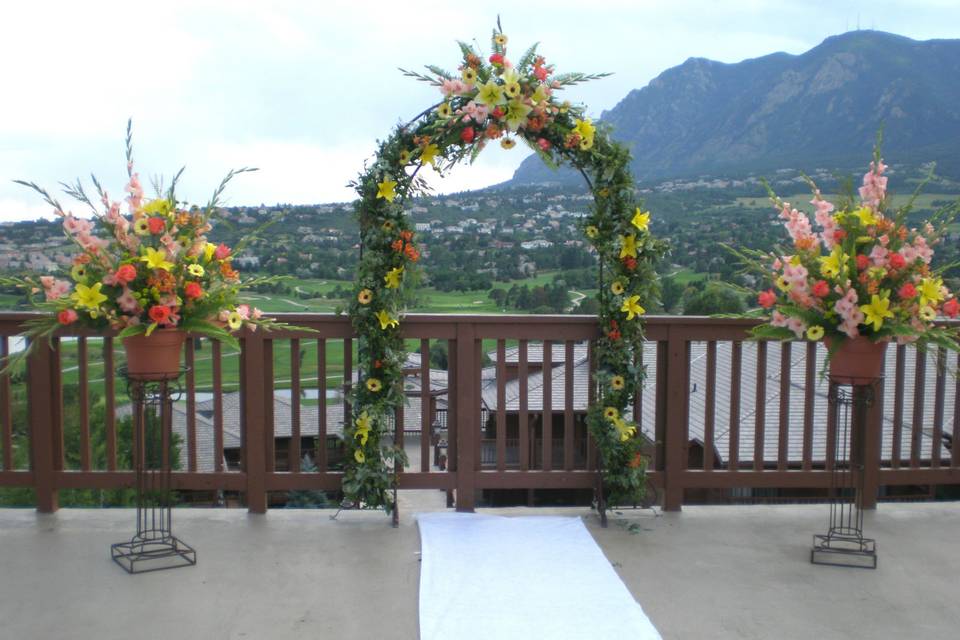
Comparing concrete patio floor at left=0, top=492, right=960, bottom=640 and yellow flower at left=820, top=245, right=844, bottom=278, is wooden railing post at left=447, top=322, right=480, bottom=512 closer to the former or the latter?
concrete patio floor at left=0, top=492, right=960, bottom=640

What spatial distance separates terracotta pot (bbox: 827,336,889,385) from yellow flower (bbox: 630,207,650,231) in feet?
3.36

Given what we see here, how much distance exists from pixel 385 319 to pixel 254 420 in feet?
2.85

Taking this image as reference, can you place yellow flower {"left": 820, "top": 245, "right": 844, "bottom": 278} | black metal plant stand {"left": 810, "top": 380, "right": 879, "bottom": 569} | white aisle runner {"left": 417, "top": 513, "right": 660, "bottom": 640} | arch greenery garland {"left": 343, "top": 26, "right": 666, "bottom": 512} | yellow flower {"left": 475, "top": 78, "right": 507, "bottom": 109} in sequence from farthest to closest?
arch greenery garland {"left": 343, "top": 26, "right": 666, "bottom": 512}, yellow flower {"left": 475, "top": 78, "right": 507, "bottom": 109}, black metal plant stand {"left": 810, "top": 380, "right": 879, "bottom": 569}, yellow flower {"left": 820, "top": 245, "right": 844, "bottom": 278}, white aisle runner {"left": 417, "top": 513, "right": 660, "bottom": 640}

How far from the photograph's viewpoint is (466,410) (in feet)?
13.7

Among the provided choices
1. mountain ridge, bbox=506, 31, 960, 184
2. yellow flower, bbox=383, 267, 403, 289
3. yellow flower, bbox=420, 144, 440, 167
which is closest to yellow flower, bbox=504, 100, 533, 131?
yellow flower, bbox=420, 144, 440, 167

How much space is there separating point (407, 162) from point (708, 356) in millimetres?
1834

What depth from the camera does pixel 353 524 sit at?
4102 mm

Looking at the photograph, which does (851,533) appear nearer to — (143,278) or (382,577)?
(382,577)

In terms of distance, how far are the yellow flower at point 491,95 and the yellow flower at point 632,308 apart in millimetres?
1158

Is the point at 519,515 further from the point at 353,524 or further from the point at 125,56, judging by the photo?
the point at 125,56

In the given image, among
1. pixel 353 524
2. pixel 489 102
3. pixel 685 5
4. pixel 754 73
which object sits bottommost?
pixel 353 524

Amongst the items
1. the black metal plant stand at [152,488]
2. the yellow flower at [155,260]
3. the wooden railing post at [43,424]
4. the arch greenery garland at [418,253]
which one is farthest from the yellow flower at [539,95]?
the wooden railing post at [43,424]

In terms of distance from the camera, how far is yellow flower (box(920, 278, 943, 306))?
3.38 metres

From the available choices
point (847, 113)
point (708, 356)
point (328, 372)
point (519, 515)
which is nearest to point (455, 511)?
point (519, 515)
